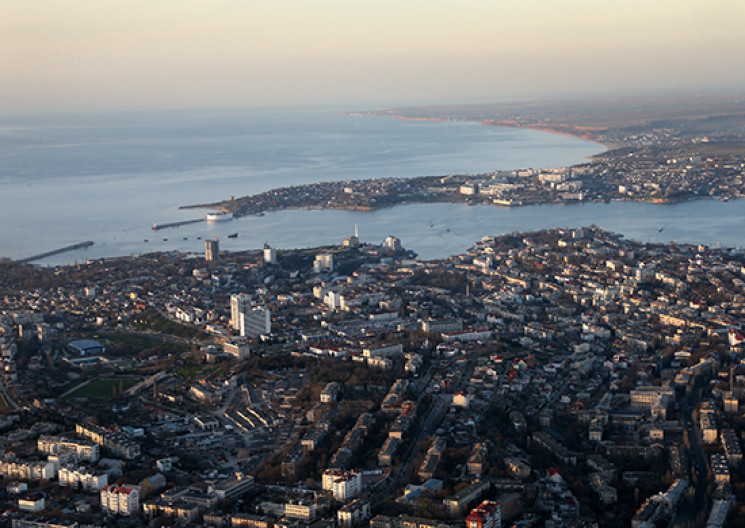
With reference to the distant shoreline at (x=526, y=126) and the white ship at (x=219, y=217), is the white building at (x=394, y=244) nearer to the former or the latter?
the white ship at (x=219, y=217)

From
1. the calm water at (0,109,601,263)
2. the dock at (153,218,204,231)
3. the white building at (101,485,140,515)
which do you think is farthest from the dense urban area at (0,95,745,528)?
the calm water at (0,109,601,263)

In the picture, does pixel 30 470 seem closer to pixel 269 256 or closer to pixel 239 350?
pixel 239 350

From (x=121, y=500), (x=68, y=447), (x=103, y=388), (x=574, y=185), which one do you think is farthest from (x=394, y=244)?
(x=121, y=500)

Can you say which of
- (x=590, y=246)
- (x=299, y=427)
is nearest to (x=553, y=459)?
(x=299, y=427)

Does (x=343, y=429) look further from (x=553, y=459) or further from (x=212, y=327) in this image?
(x=212, y=327)

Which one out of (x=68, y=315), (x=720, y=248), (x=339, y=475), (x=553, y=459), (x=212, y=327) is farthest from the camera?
(x=720, y=248)

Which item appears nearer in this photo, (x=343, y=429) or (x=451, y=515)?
(x=451, y=515)
